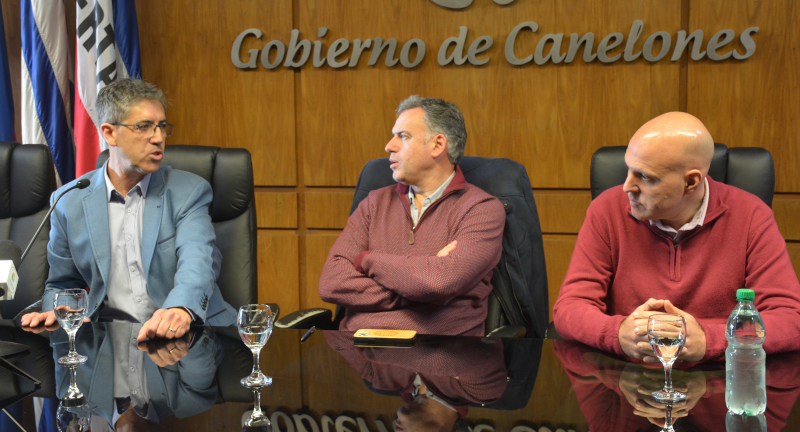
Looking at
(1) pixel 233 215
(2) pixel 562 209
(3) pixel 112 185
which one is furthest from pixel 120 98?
(2) pixel 562 209

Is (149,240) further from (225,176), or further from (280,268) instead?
(280,268)

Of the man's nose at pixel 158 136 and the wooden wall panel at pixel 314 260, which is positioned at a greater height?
the man's nose at pixel 158 136

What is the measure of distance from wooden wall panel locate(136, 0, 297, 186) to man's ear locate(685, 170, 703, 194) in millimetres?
2562

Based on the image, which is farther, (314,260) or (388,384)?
(314,260)

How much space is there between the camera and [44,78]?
3574 mm

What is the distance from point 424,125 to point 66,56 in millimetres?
2325

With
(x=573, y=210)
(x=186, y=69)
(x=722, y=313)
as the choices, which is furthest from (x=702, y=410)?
(x=186, y=69)

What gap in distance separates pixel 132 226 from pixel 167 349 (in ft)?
2.68

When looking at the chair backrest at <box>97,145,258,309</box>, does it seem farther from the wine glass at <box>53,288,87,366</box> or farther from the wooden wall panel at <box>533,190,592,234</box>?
the wooden wall panel at <box>533,190,592,234</box>

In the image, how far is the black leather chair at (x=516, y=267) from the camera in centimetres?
224

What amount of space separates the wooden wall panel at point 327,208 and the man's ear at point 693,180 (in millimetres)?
2337

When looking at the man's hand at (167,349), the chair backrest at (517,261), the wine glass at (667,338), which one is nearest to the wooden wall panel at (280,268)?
the chair backrest at (517,261)

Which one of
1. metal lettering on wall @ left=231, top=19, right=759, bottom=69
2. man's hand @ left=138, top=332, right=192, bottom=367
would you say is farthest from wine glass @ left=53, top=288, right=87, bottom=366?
metal lettering on wall @ left=231, top=19, right=759, bottom=69

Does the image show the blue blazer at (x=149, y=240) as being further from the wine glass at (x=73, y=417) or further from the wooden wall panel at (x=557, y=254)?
the wooden wall panel at (x=557, y=254)
